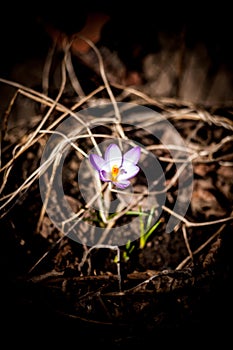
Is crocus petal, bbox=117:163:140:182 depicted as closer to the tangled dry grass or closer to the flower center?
the flower center

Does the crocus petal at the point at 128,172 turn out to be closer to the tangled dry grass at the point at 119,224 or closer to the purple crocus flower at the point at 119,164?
the purple crocus flower at the point at 119,164

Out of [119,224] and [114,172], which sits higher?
[114,172]

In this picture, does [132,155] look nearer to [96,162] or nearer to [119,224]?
[96,162]

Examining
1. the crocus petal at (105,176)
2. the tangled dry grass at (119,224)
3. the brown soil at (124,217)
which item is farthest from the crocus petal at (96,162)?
the brown soil at (124,217)

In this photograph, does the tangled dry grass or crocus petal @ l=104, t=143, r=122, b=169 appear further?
crocus petal @ l=104, t=143, r=122, b=169

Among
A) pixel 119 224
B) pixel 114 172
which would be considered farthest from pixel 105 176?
pixel 119 224

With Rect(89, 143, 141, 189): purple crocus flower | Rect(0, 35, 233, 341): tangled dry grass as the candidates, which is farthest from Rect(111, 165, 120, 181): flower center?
Rect(0, 35, 233, 341): tangled dry grass

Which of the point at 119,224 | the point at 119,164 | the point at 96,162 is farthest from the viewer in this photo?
the point at 119,224

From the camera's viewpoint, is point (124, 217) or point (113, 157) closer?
point (113, 157)
